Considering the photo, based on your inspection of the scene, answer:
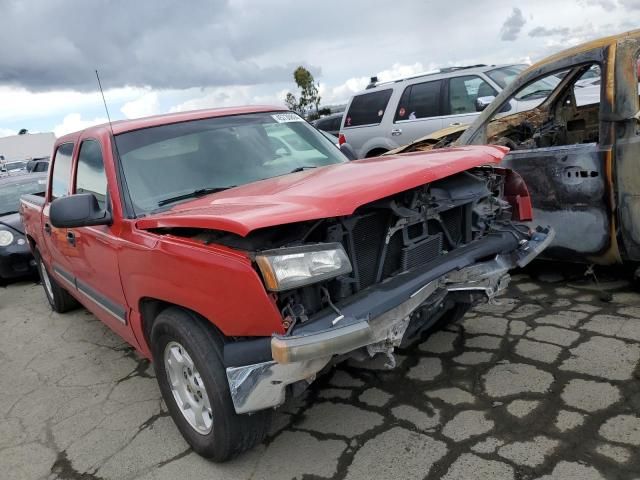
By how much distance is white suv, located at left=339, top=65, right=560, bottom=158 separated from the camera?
25.3ft

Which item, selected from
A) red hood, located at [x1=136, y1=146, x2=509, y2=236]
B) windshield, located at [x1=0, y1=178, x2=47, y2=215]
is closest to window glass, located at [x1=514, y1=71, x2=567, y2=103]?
red hood, located at [x1=136, y1=146, x2=509, y2=236]

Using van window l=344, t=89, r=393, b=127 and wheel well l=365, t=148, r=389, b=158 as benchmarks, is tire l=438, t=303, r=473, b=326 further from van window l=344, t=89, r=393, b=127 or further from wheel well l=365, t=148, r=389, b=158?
van window l=344, t=89, r=393, b=127

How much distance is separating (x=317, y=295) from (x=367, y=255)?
419 millimetres

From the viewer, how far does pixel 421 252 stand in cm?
285

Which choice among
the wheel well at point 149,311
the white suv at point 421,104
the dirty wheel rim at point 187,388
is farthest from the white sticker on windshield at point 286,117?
the white suv at point 421,104

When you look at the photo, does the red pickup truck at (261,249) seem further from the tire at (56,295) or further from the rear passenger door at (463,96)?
A: the rear passenger door at (463,96)

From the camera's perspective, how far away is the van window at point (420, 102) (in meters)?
8.28

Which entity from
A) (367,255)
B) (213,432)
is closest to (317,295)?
(367,255)

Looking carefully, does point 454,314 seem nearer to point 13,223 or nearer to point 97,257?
point 97,257

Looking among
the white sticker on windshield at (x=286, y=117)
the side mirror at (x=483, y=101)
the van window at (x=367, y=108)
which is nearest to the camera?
the white sticker on windshield at (x=286, y=117)

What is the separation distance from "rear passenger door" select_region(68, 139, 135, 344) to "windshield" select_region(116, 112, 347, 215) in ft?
0.85

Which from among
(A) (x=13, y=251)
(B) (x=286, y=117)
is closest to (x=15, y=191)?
(A) (x=13, y=251)

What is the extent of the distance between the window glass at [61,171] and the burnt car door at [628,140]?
406 centimetres

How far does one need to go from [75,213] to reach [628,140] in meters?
3.60
